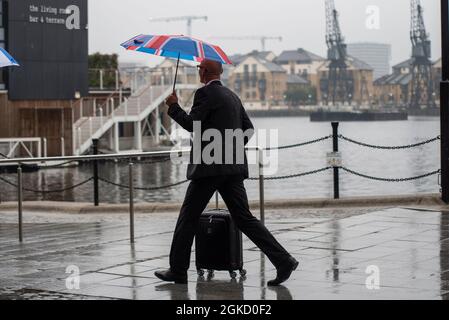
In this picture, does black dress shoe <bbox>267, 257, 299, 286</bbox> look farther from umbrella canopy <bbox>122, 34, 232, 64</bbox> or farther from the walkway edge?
the walkway edge

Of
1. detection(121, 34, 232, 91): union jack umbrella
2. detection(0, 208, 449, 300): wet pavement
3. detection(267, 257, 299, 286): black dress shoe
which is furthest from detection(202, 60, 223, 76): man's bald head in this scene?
detection(0, 208, 449, 300): wet pavement

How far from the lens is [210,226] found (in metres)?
9.35

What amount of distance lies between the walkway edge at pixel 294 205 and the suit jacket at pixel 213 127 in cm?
697

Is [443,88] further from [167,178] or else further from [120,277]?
[167,178]

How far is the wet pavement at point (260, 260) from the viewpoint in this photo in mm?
8664

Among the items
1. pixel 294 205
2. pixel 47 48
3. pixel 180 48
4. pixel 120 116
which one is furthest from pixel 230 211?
pixel 120 116

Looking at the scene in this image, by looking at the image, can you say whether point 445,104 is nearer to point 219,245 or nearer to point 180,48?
point 180,48

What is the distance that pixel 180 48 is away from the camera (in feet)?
31.8

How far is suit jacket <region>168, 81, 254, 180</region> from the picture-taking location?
28.9ft

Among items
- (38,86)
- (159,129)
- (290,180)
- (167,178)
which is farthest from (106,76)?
(290,180)

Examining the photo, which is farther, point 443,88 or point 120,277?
point 443,88

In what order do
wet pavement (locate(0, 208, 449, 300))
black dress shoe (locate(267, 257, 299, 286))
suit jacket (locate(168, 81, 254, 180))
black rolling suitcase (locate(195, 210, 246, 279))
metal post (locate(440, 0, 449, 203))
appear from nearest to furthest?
wet pavement (locate(0, 208, 449, 300))
suit jacket (locate(168, 81, 254, 180))
black dress shoe (locate(267, 257, 299, 286))
black rolling suitcase (locate(195, 210, 246, 279))
metal post (locate(440, 0, 449, 203))

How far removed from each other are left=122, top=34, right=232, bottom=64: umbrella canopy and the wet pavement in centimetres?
199

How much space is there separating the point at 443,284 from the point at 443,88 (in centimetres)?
720
